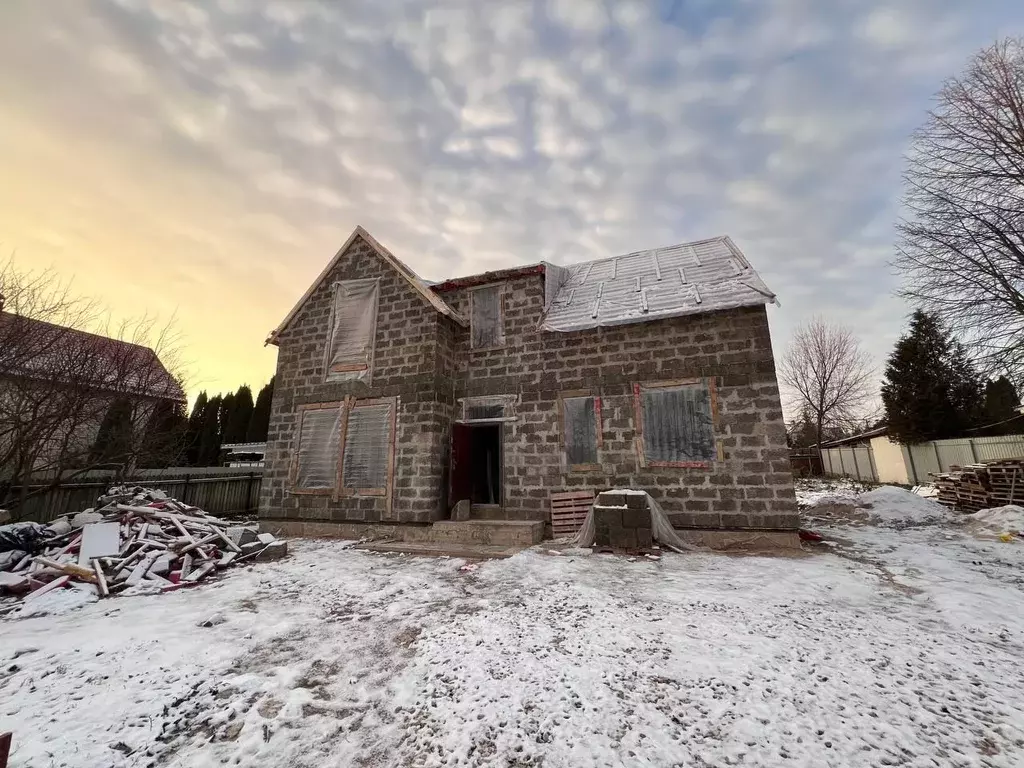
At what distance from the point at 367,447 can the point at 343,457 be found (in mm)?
825

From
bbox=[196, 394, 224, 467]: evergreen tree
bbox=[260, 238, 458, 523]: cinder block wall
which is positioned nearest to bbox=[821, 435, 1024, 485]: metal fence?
bbox=[260, 238, 458, 523]: cinder block wall

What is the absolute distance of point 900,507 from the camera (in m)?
13.2

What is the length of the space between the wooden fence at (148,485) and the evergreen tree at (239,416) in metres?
18.4

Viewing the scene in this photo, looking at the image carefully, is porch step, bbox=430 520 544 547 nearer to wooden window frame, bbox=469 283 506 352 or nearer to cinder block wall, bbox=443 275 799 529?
cinder block wall, bbox=443 275 799 529

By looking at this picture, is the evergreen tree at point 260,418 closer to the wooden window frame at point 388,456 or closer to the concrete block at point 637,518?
the wooden window frame at point 388,456

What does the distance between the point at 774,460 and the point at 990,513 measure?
7.47m

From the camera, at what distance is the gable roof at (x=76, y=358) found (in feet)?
27.8

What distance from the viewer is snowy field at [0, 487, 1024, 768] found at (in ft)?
9.47

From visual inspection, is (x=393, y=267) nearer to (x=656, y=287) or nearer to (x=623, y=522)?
(x=656, y=287)

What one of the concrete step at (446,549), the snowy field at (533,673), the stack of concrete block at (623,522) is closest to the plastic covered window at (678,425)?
the stack of concrete block at (623,522)

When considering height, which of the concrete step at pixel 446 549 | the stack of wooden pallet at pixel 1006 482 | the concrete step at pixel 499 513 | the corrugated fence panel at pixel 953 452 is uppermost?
the corrugated fence panel at pixel 953 452

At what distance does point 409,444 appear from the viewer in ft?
36.8

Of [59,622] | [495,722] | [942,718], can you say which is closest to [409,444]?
[59,622]

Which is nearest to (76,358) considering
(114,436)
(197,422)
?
(114,436)
